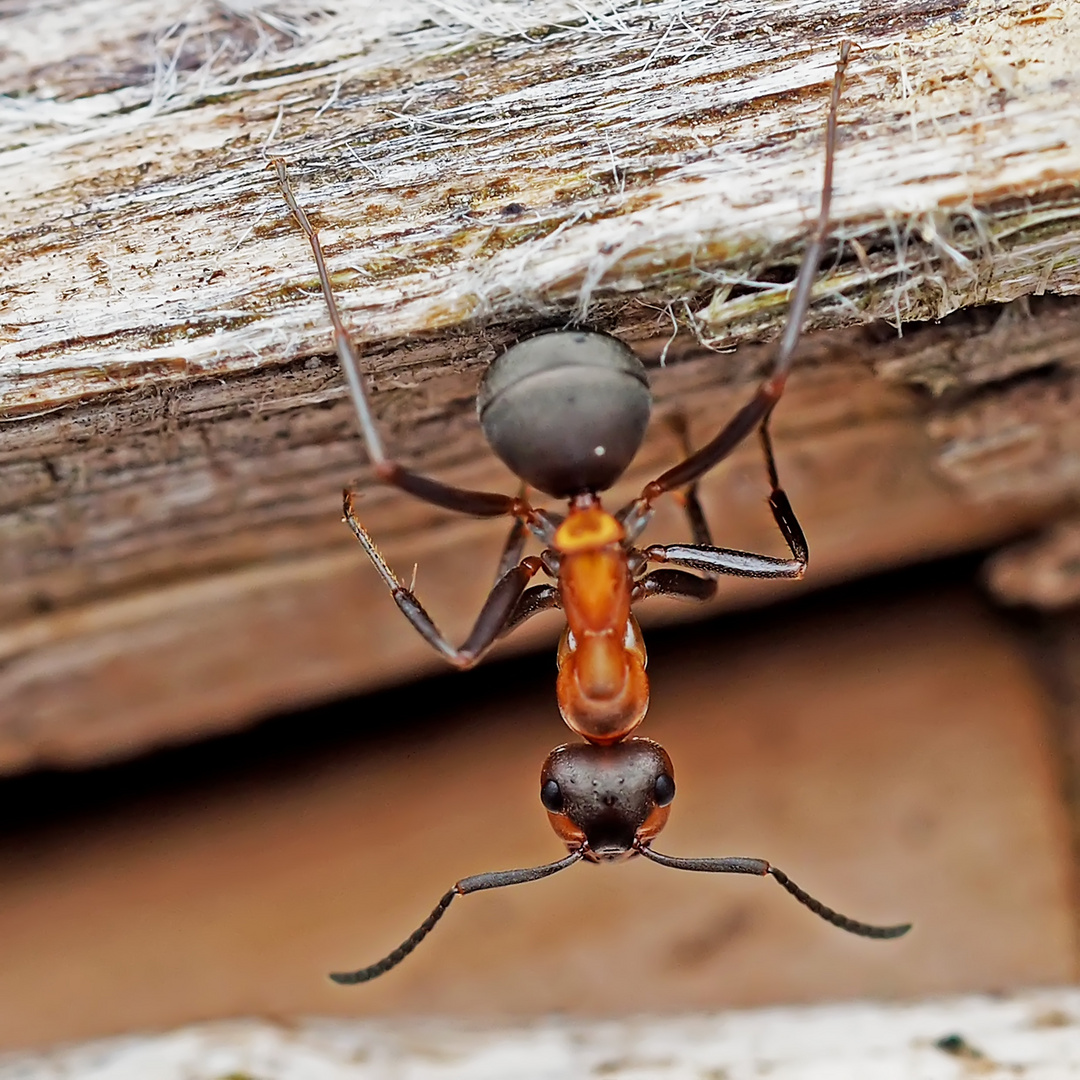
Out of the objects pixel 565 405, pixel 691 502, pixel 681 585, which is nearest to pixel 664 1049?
pixel 681 585

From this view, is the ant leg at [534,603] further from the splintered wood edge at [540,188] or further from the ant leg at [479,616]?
the splintered wood edge at [540,188]

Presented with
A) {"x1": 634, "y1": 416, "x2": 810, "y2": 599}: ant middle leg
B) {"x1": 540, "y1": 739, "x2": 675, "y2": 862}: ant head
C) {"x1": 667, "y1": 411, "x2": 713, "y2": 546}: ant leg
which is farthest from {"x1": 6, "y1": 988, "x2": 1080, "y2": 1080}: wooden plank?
{"x1": 667, "y1": 411, "x2": 713, "y2": 546}: ant leg

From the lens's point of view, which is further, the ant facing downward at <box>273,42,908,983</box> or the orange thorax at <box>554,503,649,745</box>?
the orange thorax at <box>554,503,649,745</box>

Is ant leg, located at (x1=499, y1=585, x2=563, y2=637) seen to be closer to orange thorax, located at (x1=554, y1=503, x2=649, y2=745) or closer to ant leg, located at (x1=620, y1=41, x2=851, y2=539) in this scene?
orange thorax, located at (x1=554, y1=503, x2=649, y2=745)

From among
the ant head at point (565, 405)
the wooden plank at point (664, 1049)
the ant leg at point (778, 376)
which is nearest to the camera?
the ant leg at point (778, 376)

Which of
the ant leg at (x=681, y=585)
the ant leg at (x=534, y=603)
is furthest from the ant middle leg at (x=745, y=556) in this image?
the ant leg at (x=534, y=603)

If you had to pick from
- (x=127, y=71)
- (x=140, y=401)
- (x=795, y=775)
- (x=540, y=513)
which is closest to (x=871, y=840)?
(x=795, y=775)

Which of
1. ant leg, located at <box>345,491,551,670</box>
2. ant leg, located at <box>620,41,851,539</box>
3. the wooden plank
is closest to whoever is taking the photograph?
ant leg, located at <box>620,41,851,539</box>

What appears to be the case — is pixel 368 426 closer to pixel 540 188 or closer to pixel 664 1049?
pixel 540 188
